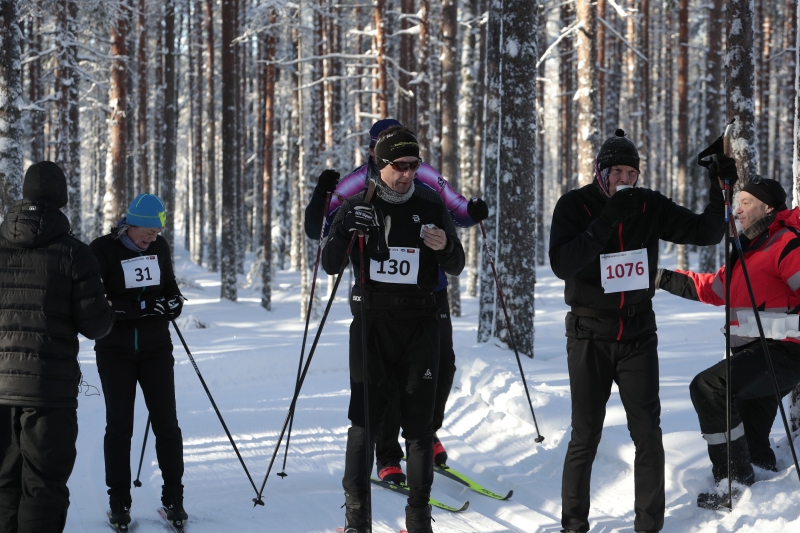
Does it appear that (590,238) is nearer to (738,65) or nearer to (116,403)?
(116,403)

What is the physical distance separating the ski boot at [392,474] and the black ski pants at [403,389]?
4.41 ft

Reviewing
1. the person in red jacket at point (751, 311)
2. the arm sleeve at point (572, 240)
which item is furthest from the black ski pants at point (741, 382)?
Answer: the arm sleeve at point (572, 240)

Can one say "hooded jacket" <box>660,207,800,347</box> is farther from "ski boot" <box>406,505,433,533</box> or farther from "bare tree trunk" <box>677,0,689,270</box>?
"bare tree trunk" <box>677,0,689,270</box>

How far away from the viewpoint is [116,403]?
4949mm

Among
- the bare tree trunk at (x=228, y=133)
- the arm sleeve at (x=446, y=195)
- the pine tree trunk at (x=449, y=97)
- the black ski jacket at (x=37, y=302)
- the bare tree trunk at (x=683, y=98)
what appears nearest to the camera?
the black ski jacket at (x=37, y=302)

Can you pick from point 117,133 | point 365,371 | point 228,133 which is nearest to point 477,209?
point 365,371

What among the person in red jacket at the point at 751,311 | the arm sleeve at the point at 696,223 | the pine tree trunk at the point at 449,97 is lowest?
the person in red jacket at the point at 751,311

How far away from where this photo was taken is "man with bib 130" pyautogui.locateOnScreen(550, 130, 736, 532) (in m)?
4.29

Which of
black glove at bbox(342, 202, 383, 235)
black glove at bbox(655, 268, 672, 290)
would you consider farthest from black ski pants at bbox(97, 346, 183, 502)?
black glove at bbox(655, 268, 672, 290)

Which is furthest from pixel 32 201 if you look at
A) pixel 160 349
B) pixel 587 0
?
pixel 587 0

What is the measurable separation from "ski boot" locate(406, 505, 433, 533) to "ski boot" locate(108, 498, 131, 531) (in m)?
1.85

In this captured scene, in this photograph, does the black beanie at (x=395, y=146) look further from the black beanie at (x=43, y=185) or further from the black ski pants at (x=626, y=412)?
the black beanie at (x=43, y=185)

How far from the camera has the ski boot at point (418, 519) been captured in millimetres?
4457

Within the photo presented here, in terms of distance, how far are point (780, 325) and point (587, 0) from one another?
10.7 metres
